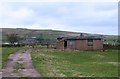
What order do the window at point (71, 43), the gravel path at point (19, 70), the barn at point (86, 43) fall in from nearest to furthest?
the gravel path at point (19, 70), the barn at point (86, 43), the window at point (71, 43)

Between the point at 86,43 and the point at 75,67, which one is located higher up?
the point at 86,43

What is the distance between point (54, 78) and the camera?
18969 millimetres

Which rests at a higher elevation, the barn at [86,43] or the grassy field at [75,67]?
the barn at [86,43]

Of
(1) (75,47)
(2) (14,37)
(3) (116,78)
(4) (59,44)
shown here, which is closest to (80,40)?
(1) (75,47)

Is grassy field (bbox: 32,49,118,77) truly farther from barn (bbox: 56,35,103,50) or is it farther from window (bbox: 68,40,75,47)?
window (bbox: 68,40,75,47)

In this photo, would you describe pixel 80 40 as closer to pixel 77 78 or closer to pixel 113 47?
pixel 113 47

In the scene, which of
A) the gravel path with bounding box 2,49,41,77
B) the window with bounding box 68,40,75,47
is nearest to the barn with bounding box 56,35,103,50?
the window with bounding box 68,40,75,47

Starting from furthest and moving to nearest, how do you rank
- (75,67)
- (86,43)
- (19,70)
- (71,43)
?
(71,43), (86,43), (75,67), (19,70)

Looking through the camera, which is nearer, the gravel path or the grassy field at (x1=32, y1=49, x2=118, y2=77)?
the gravel path

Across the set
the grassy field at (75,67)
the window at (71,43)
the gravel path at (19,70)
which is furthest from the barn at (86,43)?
the gravel path at (19,70)

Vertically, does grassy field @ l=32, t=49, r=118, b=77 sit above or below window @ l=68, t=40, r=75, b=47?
below

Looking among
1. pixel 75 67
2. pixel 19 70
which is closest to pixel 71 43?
pixel 75 67

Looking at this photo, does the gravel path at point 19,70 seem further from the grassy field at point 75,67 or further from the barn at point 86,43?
the barn at point 86,43

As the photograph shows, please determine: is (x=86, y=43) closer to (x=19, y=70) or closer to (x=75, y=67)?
(x=75, y=67)
